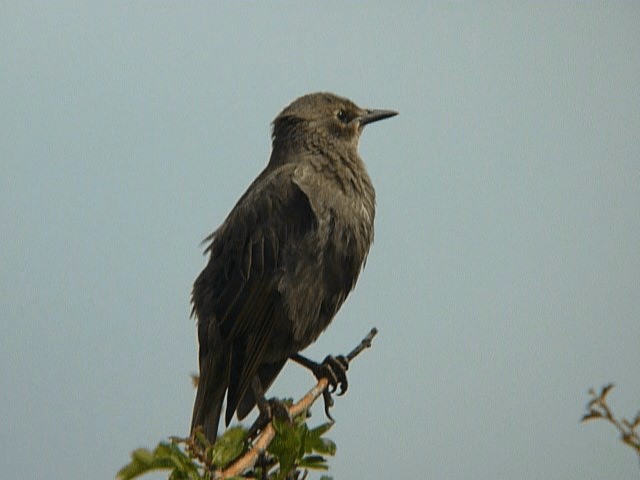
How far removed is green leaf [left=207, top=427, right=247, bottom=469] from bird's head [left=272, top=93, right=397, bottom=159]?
422 centimetres

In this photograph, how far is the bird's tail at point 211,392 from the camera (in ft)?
19.5

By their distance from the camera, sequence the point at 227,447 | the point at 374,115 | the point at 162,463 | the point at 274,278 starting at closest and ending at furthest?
the point at 162,463, the point at 227,447, the point at 274,278, the point at 374,115

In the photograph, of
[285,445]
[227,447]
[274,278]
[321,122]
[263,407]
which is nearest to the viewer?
[227,447]

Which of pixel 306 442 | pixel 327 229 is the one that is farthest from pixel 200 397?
pixel 306 442

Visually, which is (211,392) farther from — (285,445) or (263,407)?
(285,445)

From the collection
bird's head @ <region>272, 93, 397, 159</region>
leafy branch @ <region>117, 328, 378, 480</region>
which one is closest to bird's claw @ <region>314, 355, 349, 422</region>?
bird's head @ <region>272, 93, 397, 159</region>

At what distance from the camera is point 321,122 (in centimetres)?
736

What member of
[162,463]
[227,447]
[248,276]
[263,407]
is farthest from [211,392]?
[162,463]

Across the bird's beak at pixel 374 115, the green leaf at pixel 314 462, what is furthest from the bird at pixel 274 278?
the green leaf at pixel 314 462

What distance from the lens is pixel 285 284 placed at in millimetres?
6168

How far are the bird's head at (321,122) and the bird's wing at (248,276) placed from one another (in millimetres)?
676

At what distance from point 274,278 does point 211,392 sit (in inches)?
31.4

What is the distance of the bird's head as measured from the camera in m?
7.27

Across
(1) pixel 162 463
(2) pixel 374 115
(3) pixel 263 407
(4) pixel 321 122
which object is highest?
(2) pixel 374 115
